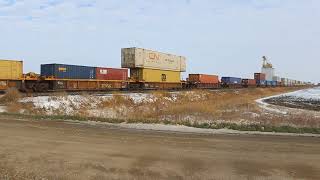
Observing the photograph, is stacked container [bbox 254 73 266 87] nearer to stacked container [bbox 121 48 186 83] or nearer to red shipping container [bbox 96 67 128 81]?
stacked container [bbox 121 48 186 83]

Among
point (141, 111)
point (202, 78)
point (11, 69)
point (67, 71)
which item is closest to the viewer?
point (141, 111)

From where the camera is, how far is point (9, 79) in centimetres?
3997

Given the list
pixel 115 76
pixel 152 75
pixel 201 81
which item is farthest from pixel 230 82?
pixel 115 76

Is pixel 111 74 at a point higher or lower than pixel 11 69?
lower

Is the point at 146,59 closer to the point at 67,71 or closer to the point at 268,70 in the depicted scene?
the point at 67,71

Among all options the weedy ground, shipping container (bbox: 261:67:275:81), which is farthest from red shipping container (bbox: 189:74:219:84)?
shipping container (bbox: 261:67:275:81)

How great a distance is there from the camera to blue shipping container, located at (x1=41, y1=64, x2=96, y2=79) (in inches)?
1801

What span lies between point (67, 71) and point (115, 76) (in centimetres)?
849

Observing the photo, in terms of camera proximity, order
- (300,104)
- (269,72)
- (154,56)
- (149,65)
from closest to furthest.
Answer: (300,104) < (149,65) < (154,56) < (269,72)

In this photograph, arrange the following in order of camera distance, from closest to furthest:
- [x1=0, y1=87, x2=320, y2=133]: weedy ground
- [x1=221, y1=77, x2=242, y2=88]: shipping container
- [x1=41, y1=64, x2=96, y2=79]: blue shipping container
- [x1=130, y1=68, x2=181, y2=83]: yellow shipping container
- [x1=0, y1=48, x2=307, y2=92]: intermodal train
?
[x1=0, y1=87, x2=320, y2=133]: weedy ground < [x1=0, y1=48, x2=307, y2=92]: intermodal train < [x1=41, y1=64, x2=96, y2=79]: blue shipping container < [x1=130, y1=68, x2=181, y2=83]: yellow shipping container < [x1=221, y1=77, x2=242, y2=88]: shipping container

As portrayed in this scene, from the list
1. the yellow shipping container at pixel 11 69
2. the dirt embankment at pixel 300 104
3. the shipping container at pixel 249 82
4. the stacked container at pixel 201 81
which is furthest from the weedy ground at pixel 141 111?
the shipping container at pixel 249 82

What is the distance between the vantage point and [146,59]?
60688 mm

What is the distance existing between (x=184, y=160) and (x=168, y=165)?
68 centimetres

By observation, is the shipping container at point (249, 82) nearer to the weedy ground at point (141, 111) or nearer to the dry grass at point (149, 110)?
the dry grass at point (149, 110)
